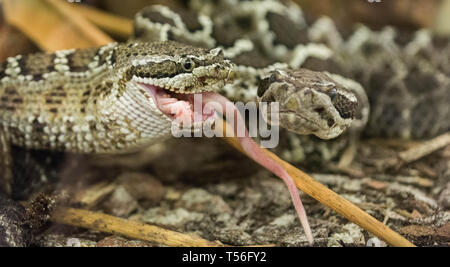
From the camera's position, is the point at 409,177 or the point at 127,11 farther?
the point at 127,11

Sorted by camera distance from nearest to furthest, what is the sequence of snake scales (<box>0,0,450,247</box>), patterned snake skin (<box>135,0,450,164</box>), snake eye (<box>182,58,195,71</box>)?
snake eye (<box>182,58,195,71</box>)
snake scales (<box>0,0,450,247</box>)
patterned snake skin (<box>135,0,450,164</box>)

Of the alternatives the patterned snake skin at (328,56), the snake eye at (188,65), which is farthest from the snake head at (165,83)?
the patterned snake skin at (328,56)

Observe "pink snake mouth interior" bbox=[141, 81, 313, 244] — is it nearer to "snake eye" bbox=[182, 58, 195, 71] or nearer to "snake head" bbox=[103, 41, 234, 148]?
"snake head" bbox=[103, 41, 234, 148]

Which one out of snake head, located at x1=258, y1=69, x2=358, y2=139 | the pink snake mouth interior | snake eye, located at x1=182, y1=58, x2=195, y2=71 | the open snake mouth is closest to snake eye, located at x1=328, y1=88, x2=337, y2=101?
snake head, located at x1=258, y1=69, x2=358, y2=139

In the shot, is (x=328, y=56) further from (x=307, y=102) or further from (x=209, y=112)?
(x=209, y=112)

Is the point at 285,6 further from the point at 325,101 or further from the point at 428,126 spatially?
the point at 325,101

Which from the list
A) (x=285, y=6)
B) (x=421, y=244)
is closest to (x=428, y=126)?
(x=285, y=6)

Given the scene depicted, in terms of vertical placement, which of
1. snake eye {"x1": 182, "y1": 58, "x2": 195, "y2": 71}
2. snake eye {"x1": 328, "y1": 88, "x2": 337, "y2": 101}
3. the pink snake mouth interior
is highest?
snake eye {"x1": 182, "y1": 58, "x2": 195, "y2": 71}
